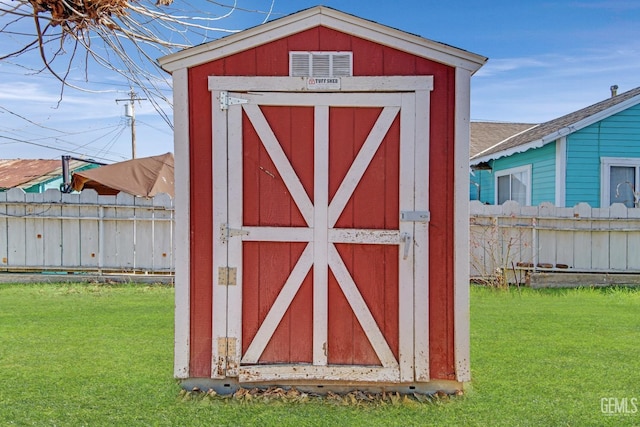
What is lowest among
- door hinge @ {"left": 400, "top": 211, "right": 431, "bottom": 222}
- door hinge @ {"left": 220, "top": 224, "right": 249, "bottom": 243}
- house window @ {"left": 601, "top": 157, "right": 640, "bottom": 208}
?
door hinge @ {"left": 220, "top": 224, "right": 249, "bottom": 243}

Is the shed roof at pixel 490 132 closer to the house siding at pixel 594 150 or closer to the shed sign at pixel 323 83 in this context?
the house siding at pixel 594 150

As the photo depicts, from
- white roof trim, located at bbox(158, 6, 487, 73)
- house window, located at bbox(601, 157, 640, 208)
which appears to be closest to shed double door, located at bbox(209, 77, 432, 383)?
white roof trim, located at bbox(158, 6, 487, 73)

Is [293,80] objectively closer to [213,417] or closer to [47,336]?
[213,417]

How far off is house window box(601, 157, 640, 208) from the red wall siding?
8350 millimetres

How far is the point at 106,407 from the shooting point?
11.5ft

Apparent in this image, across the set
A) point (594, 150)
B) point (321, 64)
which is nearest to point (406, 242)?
point (321, 64)

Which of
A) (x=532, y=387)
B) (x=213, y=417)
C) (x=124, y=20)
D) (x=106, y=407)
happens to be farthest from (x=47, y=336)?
(x=532, y=387)

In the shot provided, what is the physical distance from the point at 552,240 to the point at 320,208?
6.48 metres

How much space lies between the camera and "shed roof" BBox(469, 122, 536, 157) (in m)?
16.8

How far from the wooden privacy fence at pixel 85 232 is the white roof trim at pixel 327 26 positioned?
5.51m

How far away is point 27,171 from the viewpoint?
1956 cm

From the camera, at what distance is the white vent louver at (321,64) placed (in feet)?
11.7

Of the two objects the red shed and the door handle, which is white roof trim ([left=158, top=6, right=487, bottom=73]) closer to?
the red shed

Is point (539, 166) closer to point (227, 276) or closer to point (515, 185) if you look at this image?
point (515, 185)
